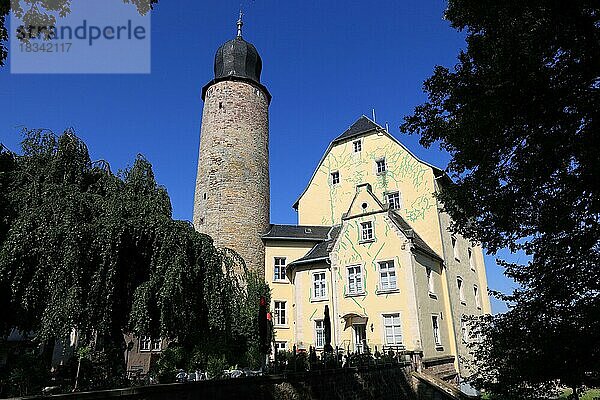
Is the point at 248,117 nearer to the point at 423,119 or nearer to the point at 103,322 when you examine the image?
the point at 103,322

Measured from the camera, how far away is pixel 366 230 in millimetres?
22906

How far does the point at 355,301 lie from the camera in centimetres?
2195

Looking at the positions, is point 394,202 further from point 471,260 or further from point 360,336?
point 360,336

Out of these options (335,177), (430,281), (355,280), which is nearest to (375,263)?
(355,280)

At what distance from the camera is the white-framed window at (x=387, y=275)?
21.2 metres

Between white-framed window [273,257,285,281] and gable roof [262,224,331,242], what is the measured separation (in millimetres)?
1398

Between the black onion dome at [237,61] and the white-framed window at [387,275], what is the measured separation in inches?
673

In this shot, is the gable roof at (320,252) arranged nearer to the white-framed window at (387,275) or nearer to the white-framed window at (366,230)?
the white-framed window at (366,230)

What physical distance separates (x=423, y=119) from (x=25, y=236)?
34.5 feet

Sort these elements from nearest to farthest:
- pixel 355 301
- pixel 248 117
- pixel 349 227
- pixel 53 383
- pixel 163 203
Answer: pixel 53 383
pixel 163 203
pixel 355 301
pixel 349 227
pixel 248 117

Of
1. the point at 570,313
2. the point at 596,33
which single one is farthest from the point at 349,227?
the point at 596,33

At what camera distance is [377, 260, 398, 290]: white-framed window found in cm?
2122

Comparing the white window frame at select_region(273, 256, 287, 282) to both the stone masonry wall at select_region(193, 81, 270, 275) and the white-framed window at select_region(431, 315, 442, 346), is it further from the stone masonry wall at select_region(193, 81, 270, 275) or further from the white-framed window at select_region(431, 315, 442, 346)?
the white-framed window at select_region(431, 315, 442, 346)

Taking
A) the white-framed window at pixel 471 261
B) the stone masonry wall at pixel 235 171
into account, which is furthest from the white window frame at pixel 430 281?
the stone masonry wall at pixel 235 171
